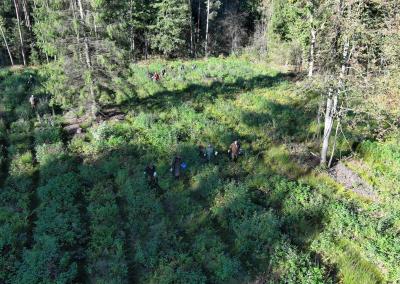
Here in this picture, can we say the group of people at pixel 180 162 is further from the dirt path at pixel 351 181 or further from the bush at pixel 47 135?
the bush at pixel 47 135

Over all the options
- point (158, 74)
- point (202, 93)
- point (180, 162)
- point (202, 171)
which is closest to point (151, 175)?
point (180, 162)

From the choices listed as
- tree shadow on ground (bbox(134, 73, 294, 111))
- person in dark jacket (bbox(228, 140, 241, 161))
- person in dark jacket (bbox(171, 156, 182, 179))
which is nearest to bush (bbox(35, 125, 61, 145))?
tree shadow on ground (bbox(134, 73, 294, 111))

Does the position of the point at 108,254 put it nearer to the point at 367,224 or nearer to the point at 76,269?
the point at 76,269

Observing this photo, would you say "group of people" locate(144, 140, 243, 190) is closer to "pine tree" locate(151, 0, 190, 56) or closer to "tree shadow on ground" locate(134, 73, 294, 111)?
"tree shadow on ground" locate(134, 73, 294, 111)

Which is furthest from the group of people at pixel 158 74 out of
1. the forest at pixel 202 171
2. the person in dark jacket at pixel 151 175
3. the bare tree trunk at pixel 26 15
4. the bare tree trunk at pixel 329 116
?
the bare tree trunk at pixel 26 15

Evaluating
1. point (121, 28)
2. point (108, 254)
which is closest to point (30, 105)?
point (121, 28)

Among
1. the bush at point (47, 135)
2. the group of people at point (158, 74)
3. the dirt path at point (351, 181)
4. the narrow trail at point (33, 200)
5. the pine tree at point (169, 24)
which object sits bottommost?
the dirt path at point (351, 181)
